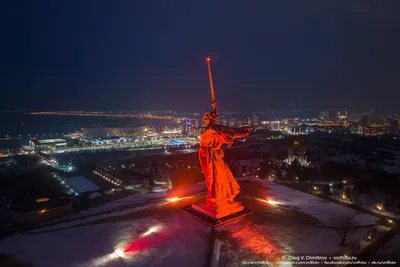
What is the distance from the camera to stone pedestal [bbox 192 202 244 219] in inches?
453

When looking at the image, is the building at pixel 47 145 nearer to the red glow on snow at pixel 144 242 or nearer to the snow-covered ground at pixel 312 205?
the snow-covered ground at pixel 312 205

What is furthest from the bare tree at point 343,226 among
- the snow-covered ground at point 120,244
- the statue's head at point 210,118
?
the statue's head at point 210,118

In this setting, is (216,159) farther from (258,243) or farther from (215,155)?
(258,243)

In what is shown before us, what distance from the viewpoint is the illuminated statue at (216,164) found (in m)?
11.6

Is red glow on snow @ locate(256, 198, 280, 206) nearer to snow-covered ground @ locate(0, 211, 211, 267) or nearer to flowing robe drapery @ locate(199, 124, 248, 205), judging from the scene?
flowing robe drapery @ locate(199, 124, 248, 205)

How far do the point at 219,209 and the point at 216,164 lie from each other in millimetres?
1993

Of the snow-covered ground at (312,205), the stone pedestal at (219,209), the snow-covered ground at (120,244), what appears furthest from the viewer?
the snow-covered ground at (312,205)

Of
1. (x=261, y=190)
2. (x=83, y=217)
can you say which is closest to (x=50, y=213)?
(x=83, y=217)

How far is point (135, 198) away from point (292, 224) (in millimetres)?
9241

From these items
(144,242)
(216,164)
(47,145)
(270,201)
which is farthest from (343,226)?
(47,145)

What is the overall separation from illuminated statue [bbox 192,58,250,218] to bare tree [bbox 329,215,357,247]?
422 centimetres

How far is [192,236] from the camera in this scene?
10164 mm

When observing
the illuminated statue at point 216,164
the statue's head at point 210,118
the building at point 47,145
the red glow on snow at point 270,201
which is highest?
the statue's head at point 210,118

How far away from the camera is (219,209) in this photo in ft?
38.1
